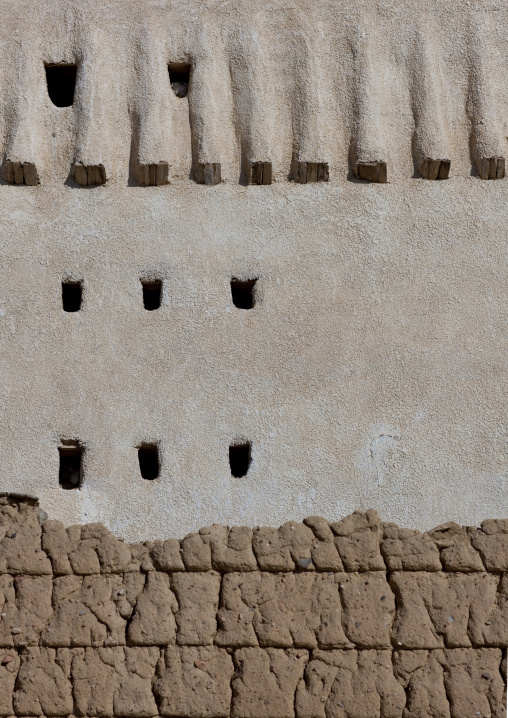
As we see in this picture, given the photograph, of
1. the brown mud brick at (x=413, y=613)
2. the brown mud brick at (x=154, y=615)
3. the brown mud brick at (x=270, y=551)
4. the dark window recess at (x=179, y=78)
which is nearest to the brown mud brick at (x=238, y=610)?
the brown mud brick at (x=270, y=551)

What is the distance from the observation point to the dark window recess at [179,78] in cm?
857

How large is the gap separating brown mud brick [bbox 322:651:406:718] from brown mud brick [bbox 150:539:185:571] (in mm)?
1033

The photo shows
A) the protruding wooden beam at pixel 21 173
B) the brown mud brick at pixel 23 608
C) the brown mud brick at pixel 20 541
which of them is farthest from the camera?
the protruding wooden beam at pixel 21 173

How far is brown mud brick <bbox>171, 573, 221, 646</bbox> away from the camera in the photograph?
684 cm

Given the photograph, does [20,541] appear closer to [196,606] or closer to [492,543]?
[196,606]

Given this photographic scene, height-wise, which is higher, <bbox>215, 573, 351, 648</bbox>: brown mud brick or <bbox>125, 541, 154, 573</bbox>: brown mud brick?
<bbox>125, 541, 154, 573</bbox>: brown mud brick

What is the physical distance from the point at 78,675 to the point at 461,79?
17.0 feet

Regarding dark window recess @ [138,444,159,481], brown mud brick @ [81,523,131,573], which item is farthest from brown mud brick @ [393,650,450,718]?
dark window recess @ [138,444,159,481]

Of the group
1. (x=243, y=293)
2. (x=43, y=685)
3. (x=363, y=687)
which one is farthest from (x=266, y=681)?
(x=243, y=293)

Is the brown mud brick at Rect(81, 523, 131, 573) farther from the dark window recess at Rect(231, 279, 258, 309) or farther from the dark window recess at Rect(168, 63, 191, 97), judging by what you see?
the dark window recess at Rect(168, 63, 191, 97)

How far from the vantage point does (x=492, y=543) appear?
23.3 ft

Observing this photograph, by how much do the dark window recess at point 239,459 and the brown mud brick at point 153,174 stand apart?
6.90 ft

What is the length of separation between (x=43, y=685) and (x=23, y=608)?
0.49m

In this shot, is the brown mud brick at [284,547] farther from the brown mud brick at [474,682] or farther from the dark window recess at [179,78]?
the dark window recess at [179,78]
